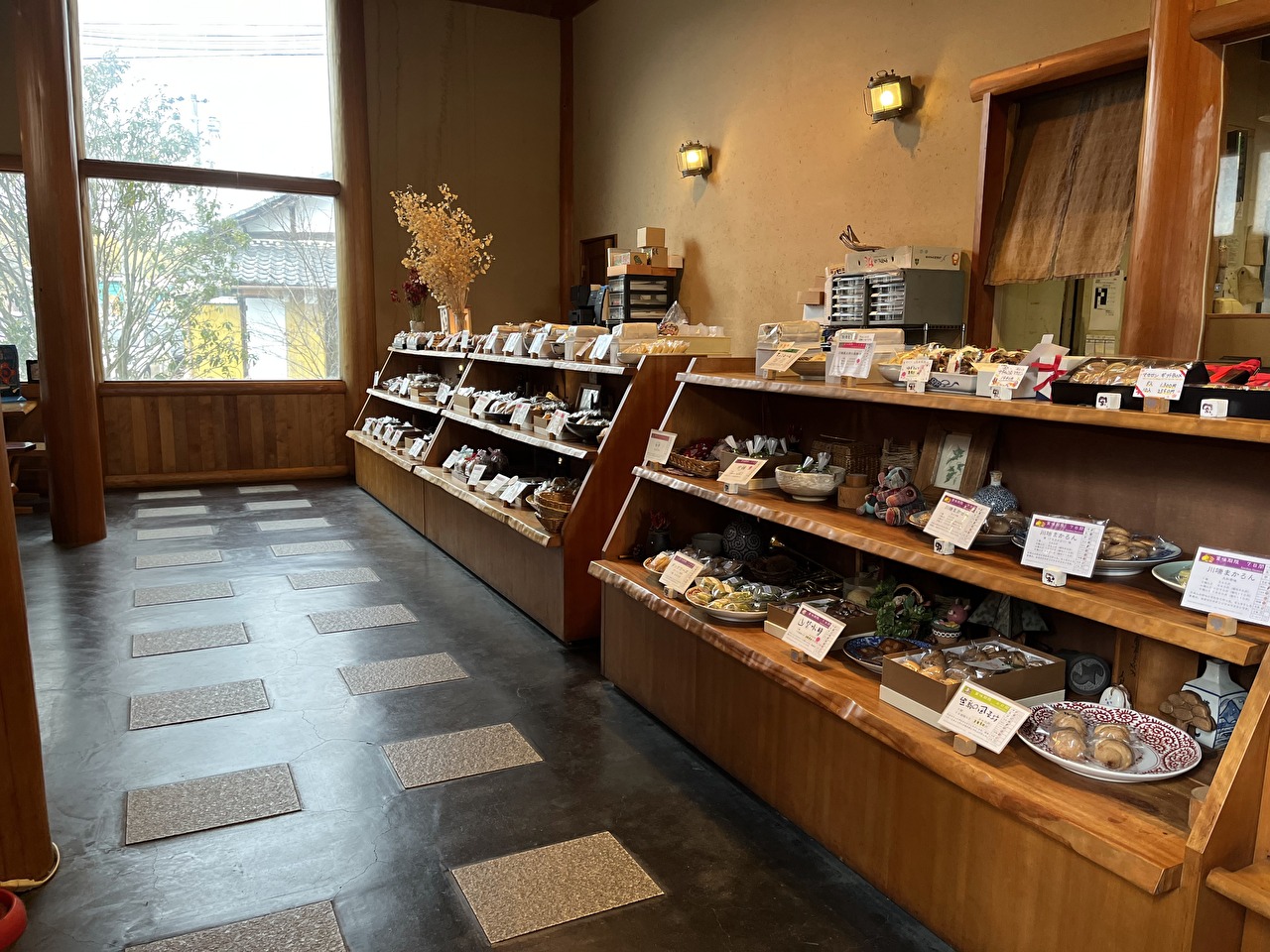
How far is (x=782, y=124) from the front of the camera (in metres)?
6.17

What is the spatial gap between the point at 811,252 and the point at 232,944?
5.13m

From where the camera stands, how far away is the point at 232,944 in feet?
6.70

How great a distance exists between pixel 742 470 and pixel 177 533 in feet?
16.3

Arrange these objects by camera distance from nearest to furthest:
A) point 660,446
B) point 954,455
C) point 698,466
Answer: point 954,455 < point 698,466 < point 660,446

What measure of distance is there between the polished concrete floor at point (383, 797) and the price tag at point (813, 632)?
1.44 feet

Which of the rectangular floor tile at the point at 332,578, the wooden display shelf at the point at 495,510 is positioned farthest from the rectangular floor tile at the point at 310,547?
the wooden display shelf at the point at 495,510

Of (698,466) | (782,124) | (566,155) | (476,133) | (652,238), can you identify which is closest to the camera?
(698,466)

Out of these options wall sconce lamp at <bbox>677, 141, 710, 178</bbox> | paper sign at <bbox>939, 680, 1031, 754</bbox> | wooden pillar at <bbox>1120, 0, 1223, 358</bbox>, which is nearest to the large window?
wall sconce lamp at <bbox>677, 141, 710, 178</bbox>

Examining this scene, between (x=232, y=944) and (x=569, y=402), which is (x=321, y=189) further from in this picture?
(x=232, y=944)

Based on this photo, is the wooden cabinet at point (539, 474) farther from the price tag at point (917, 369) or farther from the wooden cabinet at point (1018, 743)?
the price tag at point (917, 369)

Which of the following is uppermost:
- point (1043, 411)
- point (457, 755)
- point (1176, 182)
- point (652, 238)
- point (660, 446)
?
point (652, 238)

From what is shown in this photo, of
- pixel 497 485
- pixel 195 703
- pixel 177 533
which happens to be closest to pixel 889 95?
pixel 497 485

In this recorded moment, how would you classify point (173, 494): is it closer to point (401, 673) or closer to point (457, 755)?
point (401, 673)

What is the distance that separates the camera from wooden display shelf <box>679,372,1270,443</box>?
163cm
